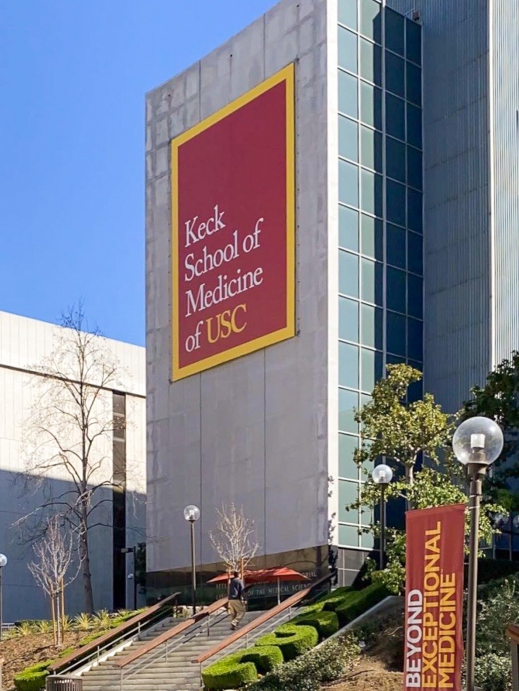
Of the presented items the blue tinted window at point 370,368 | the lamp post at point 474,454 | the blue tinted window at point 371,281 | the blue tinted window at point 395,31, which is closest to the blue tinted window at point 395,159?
the blue tinted window at point 395,31

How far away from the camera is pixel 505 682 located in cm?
2902

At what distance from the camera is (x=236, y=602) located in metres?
40.6

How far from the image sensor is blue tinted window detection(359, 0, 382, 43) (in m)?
48.8

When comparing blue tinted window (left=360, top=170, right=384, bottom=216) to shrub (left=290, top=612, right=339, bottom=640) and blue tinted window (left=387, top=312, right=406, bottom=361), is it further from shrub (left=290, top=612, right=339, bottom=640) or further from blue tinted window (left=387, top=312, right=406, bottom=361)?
shrub (left=290, top=612, right=339, bottom=640)

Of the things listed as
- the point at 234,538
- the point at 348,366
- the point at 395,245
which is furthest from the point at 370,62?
the point at 234,538

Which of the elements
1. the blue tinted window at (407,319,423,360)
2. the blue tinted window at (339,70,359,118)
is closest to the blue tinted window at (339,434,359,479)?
the blue tinted window at (407,319,423,360)

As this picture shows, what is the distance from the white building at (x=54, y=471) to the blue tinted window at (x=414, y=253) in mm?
18599

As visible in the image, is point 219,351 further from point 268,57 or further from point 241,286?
point 268,57

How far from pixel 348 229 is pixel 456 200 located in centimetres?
422

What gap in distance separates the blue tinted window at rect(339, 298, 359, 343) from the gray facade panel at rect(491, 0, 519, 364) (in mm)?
4410

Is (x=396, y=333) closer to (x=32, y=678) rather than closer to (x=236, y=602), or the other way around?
(x=236, y=602)

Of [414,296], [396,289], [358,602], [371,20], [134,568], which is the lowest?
[134,568]

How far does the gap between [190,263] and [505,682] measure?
25.5 m

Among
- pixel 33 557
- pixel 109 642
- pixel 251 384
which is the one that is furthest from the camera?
pixel 33 557
